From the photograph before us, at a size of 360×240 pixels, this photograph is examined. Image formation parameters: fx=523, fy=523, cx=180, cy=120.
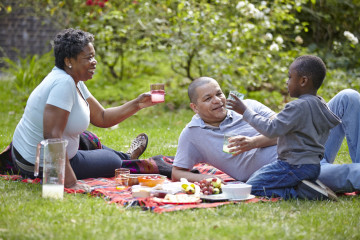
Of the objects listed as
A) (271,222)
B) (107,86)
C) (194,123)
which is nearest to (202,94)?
(194,123)

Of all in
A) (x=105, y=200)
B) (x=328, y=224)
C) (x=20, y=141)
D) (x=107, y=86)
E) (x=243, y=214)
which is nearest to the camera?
(x=328, y=224)

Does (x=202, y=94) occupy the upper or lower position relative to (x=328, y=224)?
upper

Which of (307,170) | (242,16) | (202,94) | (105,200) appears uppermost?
(242,16)

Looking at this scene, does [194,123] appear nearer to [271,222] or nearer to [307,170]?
[307,170]

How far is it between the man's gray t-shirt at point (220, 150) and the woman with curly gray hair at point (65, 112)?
2.98 feet

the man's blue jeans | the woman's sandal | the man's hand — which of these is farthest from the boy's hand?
the woman's sandal

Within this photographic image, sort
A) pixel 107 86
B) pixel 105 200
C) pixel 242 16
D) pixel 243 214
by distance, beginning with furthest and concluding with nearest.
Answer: pixel 107 86 < pixel 242 16 < pixel 105 200 < pixel 243 214

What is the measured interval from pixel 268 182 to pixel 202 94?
105 cm

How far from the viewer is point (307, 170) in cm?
432

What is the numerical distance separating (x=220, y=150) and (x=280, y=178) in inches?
28.7

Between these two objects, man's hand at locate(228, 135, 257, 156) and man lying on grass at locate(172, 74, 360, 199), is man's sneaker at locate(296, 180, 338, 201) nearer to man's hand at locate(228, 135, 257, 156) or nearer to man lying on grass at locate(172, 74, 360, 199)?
man lying on grass at locate(172, 74, 360, 199)

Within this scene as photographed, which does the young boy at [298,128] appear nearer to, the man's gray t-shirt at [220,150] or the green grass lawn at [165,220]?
the green grass lawn at [165,220]

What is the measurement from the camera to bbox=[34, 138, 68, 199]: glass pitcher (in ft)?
13.8

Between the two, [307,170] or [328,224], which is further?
[307,170]
